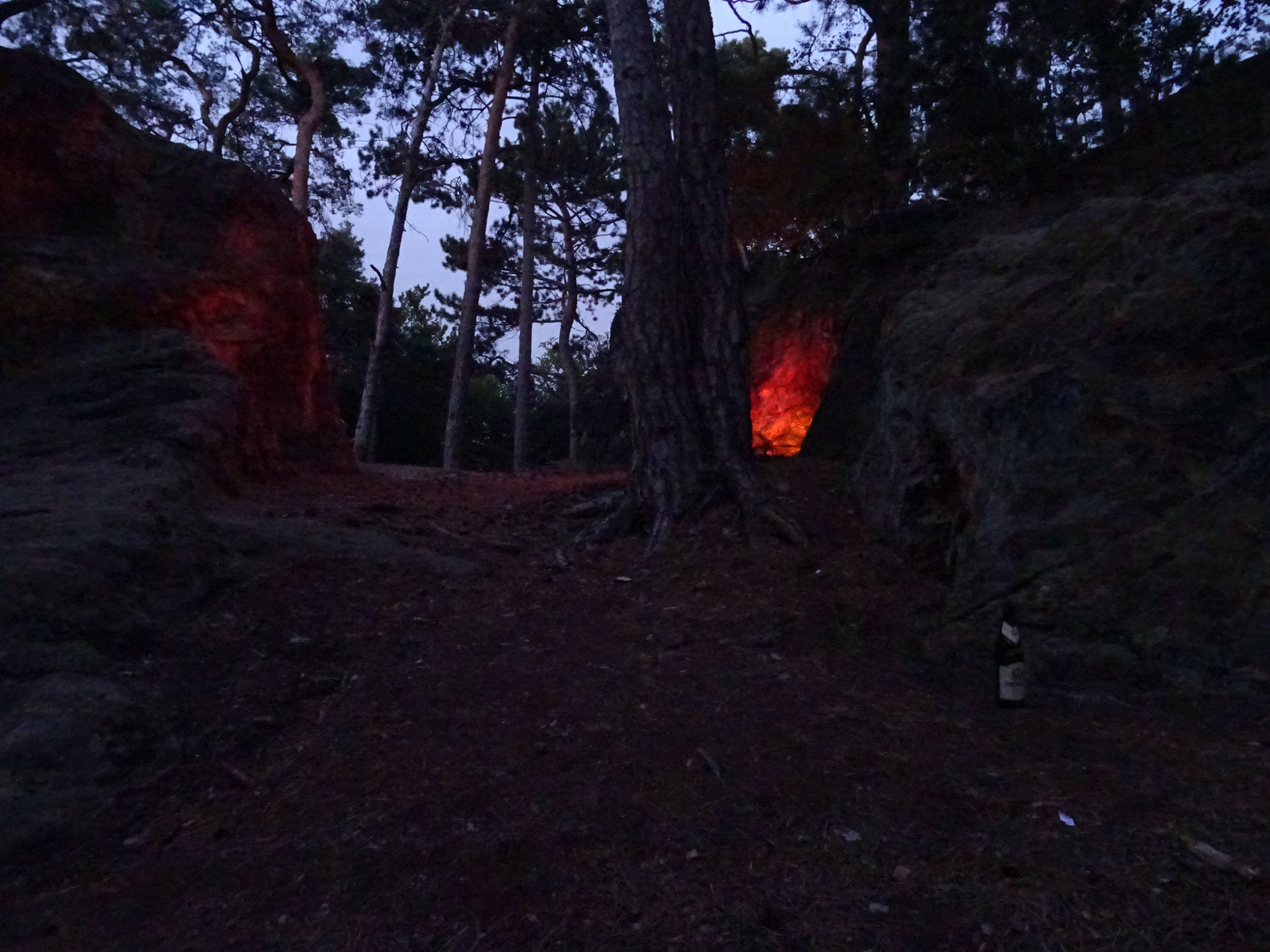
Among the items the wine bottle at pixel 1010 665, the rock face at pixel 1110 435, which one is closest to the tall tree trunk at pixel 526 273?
the rock face at pixel 1110 435

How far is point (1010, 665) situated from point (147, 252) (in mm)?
7070

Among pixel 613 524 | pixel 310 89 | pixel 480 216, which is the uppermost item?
pixel 310 89

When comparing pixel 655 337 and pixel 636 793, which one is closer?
pixel 636 793

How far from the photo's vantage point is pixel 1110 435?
5207 mm

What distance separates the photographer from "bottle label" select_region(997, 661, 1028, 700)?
434cm

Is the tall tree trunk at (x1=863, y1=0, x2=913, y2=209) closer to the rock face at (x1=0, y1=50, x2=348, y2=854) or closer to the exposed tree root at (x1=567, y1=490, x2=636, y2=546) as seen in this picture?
the exposed tree root at (x1=567, y1=490, x2=636, y2=546)

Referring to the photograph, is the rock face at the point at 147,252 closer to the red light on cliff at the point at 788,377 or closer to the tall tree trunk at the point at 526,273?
the red light on cliff at the point at 788,377

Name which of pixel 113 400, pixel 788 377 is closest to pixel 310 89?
pixel 788 377

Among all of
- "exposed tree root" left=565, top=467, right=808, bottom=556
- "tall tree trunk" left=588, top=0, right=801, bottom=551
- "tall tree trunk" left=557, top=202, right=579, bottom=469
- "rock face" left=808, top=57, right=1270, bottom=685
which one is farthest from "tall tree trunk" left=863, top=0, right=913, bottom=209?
"tall tree trunk" left=557, top=202, right=579, bottom=469

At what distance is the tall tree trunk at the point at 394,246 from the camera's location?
1786 cm

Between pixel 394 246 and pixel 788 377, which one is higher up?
pixel 394 246

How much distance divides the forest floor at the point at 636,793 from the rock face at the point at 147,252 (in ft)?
10.7

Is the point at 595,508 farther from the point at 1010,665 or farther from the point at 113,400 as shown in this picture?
the point at 1010,665

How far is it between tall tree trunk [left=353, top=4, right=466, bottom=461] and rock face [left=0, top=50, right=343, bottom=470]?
8.52 meters
